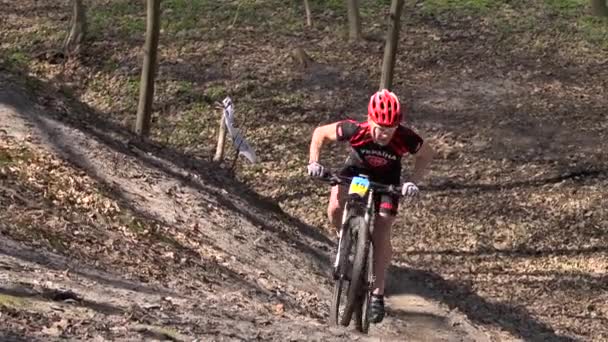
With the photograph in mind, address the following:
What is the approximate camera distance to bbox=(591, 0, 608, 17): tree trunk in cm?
2367

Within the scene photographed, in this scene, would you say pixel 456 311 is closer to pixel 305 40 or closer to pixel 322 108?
pixel 322 108

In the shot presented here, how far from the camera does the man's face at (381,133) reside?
7.21 metres

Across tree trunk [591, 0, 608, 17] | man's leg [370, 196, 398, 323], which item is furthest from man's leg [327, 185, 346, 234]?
tree trunk [591, 0, 608, 17]

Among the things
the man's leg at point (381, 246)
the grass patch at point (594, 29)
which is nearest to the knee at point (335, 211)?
the man's leg at point (381, 246)

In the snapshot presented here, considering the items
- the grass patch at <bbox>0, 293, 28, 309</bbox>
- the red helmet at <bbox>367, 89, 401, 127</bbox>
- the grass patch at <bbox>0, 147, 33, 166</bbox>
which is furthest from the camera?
the grass patch at <bbox>0, 147, 33, 166</bbox>

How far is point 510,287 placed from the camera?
41.2 feet

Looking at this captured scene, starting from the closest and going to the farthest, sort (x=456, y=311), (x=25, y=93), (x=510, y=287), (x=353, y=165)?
(x=353, y=165), (x=456, y=311), (x=25, y=93), (x=510, y=287)

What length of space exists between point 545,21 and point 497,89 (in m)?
4.59

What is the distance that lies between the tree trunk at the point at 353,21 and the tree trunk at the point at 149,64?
781 centimetres

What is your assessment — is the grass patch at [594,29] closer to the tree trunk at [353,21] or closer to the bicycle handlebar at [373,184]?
the tree trunk at [353,21]

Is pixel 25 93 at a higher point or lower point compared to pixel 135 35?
lower

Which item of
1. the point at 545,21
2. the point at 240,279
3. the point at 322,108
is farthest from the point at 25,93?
the point at 545,21

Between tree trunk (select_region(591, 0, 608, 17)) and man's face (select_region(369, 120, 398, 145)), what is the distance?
1778 cm

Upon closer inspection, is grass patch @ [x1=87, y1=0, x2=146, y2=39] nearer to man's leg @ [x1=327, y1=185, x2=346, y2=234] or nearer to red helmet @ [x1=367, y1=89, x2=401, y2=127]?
man's leg @ [x1=327, y1=185, x2=346, y2=234]
